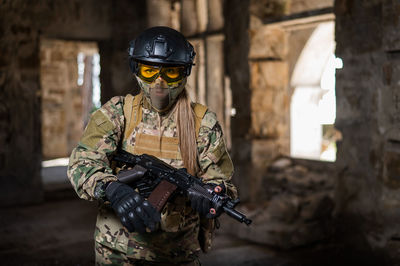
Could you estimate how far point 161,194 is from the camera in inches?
80.5

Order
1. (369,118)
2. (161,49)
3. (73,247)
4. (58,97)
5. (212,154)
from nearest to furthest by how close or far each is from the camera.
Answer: (161,49), (212,154), (369,118), (73,247), (58,97)

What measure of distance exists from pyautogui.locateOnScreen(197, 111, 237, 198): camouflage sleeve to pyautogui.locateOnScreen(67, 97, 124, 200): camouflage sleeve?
1.23 ft

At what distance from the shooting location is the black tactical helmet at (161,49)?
2.12 metres

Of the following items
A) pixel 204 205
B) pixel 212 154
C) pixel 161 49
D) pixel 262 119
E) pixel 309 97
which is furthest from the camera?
pixel 309 97

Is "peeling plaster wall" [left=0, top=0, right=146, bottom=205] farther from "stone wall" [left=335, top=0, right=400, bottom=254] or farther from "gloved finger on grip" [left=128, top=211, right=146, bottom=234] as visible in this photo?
"gloved finger on grip" [left=128, top=211, right=146, bottom=234]

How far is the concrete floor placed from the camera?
4.12 meters

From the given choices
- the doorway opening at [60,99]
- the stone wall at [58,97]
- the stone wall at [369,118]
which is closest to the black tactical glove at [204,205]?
the stone wall at [369,118]

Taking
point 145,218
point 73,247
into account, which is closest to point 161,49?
point 145,218

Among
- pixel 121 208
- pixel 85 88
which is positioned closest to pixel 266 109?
pixel 121 208

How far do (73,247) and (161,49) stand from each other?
119 inches

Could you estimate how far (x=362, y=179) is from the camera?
3.74 meters

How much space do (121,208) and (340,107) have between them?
2508 mm

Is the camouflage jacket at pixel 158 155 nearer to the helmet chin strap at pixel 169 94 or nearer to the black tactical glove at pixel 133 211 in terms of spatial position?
the helmet chin strap at pixel 169 94

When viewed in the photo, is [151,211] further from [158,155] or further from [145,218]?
[158,155]
